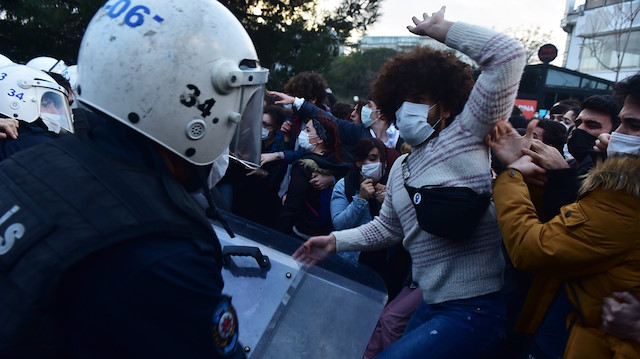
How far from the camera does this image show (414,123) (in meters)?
1.99

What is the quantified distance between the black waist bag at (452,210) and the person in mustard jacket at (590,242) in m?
0.10

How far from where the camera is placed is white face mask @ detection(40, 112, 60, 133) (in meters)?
3.13

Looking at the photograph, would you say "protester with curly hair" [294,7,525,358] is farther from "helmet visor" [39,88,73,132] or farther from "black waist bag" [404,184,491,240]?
"helmet visor" [39,88,73,132]

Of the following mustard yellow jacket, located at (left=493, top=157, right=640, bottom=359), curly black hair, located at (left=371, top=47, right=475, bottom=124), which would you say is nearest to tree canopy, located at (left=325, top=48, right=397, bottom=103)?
curly black hair, located at (left=371, top=47, right=475, bottom=124)

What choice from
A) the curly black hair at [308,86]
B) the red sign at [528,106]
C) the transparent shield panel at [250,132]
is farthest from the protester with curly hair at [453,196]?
the red sign at [528,106]

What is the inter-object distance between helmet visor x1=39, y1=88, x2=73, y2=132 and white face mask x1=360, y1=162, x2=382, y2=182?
7.06ft

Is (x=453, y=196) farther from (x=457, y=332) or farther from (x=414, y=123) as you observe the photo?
(x=457, y=332)

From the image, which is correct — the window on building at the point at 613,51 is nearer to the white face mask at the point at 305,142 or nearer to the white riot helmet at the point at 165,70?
the white face mask at the point at 305,142

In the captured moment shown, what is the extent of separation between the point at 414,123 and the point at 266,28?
16.1 ft

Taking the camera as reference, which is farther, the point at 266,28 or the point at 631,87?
the point at 266,28

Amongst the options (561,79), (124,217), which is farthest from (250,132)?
(561,79)

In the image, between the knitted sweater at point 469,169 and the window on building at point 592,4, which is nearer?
the knitted sweater at point 469,169

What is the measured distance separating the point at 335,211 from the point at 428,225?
5.24 ft

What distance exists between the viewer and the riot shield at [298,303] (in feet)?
4.83
